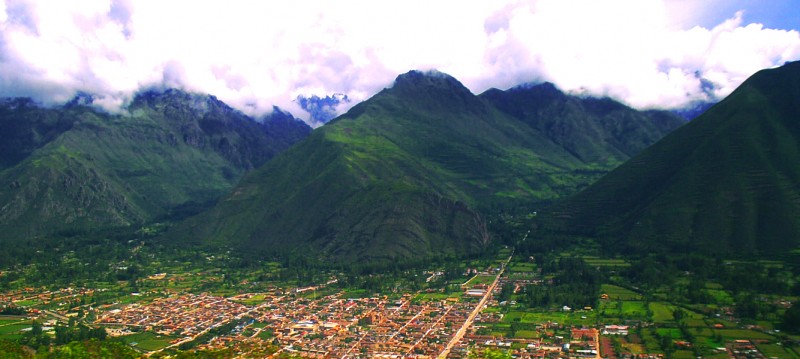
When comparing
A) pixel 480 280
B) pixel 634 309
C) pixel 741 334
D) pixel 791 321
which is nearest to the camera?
pixel 741 334

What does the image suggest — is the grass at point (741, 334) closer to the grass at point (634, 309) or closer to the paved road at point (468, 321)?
the grass at point (634, 309)

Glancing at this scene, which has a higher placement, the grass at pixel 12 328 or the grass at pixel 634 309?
the grass at pixel 12 328

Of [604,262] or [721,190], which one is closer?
[604,262]

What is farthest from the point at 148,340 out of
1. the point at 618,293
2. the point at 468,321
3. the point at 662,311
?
the point at 662,311

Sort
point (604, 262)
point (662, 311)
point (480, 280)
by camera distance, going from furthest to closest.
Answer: point (604, 262) → point (480, 280) → point (662, 311)

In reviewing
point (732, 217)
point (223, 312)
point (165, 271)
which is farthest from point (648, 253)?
point (165, 271)

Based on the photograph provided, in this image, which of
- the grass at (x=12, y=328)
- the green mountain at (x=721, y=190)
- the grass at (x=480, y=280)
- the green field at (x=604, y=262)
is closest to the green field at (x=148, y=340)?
the grass at (x=12, y=328)

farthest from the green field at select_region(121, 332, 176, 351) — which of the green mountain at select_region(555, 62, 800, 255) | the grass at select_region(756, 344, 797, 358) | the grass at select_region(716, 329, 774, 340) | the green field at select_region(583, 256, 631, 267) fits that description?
the green mountain at select_region(555, 62, 800, 255)

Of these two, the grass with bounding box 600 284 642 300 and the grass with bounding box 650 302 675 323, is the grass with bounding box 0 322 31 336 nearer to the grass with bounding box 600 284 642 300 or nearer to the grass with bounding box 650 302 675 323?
the grass with bounding box 600 284 642 300

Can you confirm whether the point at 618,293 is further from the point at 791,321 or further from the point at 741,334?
the point at 791,321
